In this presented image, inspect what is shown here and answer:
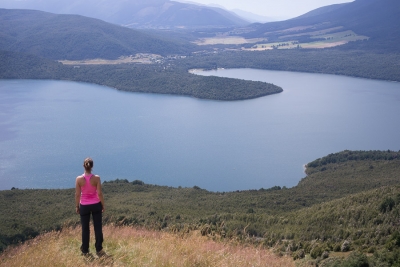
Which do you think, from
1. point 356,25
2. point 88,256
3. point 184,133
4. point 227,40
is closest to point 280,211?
point 88,256

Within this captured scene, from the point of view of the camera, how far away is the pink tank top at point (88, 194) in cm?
423

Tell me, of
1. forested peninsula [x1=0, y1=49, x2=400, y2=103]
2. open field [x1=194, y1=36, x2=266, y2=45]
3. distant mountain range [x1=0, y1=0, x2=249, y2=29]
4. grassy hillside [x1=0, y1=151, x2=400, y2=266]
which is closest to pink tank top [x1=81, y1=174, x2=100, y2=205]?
grassy hillside [x1=0, y1=151, x2=400, y2=266]

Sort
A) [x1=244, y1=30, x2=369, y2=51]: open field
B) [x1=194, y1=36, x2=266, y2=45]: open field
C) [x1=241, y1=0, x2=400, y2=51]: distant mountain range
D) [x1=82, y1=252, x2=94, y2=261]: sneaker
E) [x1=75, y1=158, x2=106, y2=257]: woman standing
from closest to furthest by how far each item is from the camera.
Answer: [x1=82, y1=252, x2=94, y2=261]: sneaker → [x1=75, y1=158, x2=106, y2=257]: woman standing → [x1=241, y1=0, x2=400, y2=51]: distant mountain range → [x1=244, y1=30, x2=369, y2=51]: open field → [x1=194, y1=36, x2=266, y2=45]: open field

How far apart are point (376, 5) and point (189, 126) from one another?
80830 millimetres

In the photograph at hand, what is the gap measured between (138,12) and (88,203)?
629 feet

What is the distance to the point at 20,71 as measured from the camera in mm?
63906

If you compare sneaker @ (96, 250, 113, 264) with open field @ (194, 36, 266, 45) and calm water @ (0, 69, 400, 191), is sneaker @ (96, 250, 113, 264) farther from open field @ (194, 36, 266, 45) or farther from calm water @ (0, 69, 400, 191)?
open field @ (194, 36, 266, 45)

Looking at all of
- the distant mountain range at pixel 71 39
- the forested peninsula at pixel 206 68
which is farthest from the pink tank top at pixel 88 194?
the distant mountain range at pixel 71 39

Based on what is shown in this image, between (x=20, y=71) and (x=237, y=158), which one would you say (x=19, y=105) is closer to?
(x=20, y=71)

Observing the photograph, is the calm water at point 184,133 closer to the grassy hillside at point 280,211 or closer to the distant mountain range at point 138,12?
the grassy hillside at point 280,211

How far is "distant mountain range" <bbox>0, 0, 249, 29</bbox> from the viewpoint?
Result: 583 ft

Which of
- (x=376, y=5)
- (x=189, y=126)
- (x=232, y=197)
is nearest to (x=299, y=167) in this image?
(x=232, y=197)

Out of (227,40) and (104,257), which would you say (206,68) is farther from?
(104,257)

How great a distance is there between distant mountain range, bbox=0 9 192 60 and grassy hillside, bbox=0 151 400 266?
61.8m
